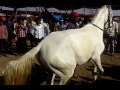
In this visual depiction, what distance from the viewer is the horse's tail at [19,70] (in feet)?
14.7

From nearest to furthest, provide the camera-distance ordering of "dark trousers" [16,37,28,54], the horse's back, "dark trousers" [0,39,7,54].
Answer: the horse's back → "dark trousers" [0,39,7,54] → "dark trousers" [16,37,28,54]

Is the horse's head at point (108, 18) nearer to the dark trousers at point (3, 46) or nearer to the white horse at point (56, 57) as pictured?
the white horse at point (56, 57)

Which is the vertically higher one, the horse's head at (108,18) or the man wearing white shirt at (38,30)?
the horse's head at (108,18)

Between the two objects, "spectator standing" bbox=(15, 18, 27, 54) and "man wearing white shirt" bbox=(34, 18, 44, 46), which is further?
"spectator standing" bbox=(15, 18, 27, 54)

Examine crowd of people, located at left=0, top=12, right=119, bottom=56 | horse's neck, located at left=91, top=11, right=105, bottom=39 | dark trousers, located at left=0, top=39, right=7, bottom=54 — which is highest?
horse's neck, located at left=91, top=11, right=105, bottom=39

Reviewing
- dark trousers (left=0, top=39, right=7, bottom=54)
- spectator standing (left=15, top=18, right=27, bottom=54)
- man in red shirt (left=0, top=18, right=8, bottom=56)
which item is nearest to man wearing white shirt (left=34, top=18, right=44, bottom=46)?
spectator standing (left=15, top=18, right=27, bottom=54)

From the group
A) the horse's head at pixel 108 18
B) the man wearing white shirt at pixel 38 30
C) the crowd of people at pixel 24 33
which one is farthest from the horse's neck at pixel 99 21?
the man wearing white shirt at pixel 38 30

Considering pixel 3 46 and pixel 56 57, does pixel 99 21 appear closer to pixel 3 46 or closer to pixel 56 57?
pixel 56 57

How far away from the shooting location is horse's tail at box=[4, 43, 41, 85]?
14.7 ft

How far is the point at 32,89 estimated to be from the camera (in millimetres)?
1618

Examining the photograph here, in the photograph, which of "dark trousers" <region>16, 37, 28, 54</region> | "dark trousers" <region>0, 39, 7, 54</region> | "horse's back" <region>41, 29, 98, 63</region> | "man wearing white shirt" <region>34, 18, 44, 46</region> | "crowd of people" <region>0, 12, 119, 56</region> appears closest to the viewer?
"horse's back" <region>41, 29, 98, 63</region>

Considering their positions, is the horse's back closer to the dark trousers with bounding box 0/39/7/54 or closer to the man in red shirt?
the man in red shirt

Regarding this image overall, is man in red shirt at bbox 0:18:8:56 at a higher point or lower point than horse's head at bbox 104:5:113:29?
lower

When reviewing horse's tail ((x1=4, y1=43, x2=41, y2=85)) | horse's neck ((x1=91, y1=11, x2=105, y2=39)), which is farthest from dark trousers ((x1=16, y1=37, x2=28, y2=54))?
horse's tail ((x1=4, y1=43, x2=41, y2=85))
